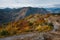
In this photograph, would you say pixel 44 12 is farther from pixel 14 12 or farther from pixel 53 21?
pixel 14 12

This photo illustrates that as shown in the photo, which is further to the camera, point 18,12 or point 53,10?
point 53,10

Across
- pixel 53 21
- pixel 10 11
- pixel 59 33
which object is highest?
pixel 10 11

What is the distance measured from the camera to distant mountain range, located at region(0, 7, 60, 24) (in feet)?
23.4

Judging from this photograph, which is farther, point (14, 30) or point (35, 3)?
point (35, 3)

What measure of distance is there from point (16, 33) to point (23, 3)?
149 cm

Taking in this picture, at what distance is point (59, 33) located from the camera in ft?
23.3

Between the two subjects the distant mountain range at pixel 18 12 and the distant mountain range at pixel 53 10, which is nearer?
the distant mountain range at pixel 18 12

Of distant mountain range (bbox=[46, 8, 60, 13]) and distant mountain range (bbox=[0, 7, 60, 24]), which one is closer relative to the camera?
distant mountain range (bbox=[0, 7, 60, 24])

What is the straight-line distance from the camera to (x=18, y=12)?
287 inches

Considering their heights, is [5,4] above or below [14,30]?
above

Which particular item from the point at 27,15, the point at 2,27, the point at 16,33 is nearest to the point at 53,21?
the point at 27,15

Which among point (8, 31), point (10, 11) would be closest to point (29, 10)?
point (10, 11)

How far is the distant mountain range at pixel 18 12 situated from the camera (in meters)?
7.14

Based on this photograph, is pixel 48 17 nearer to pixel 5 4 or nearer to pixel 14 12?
pixel 14 12
